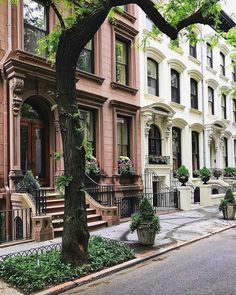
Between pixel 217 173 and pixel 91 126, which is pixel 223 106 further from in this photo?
pixel 91 126

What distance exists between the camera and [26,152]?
12930 millimetres

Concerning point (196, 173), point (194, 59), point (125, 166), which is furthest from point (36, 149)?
point (194, 59)

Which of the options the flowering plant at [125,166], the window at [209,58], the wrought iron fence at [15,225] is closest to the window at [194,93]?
the window at [209,58]

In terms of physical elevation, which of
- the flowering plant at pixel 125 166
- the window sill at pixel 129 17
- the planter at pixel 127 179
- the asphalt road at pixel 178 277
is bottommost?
the asphalt road at pixel 178 277

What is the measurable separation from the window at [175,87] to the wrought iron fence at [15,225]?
12.5 metres

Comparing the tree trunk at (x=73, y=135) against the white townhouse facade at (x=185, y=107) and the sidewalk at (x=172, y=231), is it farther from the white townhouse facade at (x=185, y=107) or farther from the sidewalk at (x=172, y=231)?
the white townhouse facade at (x=185, y=107)

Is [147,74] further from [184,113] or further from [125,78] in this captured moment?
[184,113]

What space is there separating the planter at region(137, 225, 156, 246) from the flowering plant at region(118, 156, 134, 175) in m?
6.69

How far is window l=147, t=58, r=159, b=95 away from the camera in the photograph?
18844 millimetres

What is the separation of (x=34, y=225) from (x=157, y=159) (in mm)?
9662

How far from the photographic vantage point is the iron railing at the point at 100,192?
13820 mm

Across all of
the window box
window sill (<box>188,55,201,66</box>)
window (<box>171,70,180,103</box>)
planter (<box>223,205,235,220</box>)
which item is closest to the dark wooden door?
the window box

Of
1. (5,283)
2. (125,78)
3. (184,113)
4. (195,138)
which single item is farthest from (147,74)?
(5,283)

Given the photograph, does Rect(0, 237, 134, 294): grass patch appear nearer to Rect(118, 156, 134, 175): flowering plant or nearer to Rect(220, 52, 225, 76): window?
Rect(118, 156, 134, 175): flowering plant
